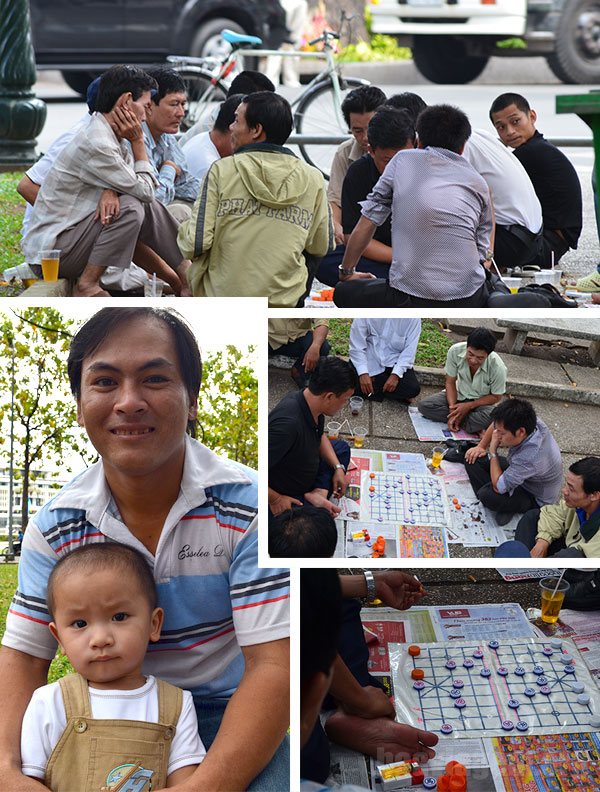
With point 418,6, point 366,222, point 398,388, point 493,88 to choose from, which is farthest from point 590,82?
point 398,388

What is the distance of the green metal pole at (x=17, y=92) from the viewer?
640 centimetres

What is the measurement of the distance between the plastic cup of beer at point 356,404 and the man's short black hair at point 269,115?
2001 mm

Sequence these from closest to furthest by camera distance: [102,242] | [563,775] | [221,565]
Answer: [221,565], [563,775], [102,242]

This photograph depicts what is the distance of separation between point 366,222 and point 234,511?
2.05 metres

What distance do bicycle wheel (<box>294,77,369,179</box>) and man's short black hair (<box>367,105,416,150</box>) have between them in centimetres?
313

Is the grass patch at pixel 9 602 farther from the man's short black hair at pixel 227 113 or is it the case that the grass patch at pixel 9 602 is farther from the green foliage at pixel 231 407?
the man's short black hair at pixel 227 113

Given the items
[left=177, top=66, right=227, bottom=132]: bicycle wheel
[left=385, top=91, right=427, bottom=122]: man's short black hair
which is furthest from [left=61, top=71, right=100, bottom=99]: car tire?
[left=385, top=91, right=427, bottom=122]: man's short black hair

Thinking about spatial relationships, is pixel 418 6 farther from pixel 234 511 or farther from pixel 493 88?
pixel 234 511

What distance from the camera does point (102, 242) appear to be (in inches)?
175

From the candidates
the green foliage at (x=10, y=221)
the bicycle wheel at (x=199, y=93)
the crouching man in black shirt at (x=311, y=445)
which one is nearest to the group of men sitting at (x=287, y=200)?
the green foliage at (x=10, y=221)

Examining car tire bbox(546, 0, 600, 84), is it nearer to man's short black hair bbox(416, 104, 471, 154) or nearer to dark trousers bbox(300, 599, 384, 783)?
man's short black hair bbox(416, 104, 471, 154)

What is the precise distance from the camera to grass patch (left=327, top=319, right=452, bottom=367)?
87.6 inches

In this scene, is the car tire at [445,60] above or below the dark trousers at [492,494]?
below

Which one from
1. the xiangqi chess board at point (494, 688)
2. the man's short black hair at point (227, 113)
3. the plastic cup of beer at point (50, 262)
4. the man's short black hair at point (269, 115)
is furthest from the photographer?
the man's short black hair at point (227, 113)
